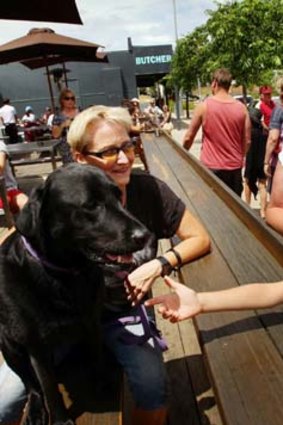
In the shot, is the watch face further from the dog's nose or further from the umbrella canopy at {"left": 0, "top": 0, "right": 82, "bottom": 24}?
the umbrella canopy at {"left": 0, "top": 0, "right": 82, "bottom": 24}

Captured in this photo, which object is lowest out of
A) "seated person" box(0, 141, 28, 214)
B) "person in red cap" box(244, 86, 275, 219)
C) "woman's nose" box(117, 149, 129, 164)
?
"person in red cap" box(244, 86, 275, 219)

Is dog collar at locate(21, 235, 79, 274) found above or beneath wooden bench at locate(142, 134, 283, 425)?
above

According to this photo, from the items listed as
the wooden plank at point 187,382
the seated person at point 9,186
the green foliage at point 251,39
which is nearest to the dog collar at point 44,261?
the wooden plank at point 187,382

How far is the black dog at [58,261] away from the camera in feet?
5.36

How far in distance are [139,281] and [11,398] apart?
71 cm

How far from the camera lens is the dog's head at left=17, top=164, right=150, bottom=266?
1622mm

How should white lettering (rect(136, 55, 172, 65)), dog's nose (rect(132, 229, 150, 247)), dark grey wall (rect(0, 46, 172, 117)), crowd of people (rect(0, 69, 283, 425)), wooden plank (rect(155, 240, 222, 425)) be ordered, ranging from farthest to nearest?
white lettering (rect(136, 55, 172, 65))
dark grey wall (rect(0, 46, 172, 117))
wooden plank (rect(155, 240, 222, 425))
crowd of people (rect(0, 69, 283, 425))
dog's nose (rect(132, 229, 150, 247))

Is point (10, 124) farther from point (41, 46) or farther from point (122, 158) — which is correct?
point (122, 158)

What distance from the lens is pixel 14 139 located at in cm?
1600

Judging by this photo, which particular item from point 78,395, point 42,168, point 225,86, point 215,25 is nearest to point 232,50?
point 215,25

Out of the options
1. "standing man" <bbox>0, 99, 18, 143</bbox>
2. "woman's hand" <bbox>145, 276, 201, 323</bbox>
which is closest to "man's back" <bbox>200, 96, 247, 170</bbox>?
"woman's hand" <bbox>145, 276, 201, 323</bbox>

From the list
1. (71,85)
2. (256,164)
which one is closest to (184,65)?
(71,85)

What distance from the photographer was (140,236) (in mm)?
1631

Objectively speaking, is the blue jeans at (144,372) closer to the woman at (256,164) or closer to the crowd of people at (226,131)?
the crowd of people at (226,131)
